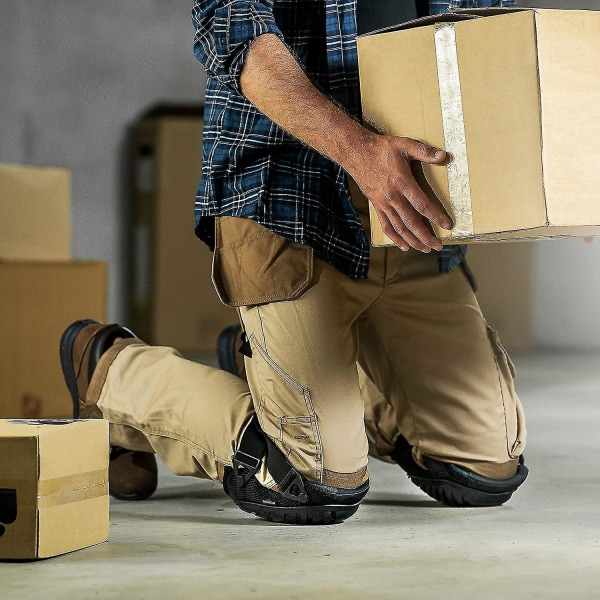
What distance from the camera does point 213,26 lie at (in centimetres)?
157

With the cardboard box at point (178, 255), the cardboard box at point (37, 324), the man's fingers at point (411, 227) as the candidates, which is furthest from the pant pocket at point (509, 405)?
the cardboard box at point (178, 255)

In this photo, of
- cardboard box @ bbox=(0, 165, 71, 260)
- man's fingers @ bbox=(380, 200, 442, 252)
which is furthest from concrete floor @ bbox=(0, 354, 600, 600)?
cardboard box @ bbox=(0, 165, 71, 260)

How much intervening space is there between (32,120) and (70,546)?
13.7ft

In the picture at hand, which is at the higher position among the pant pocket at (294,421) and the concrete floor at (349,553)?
the pant pocket at (294,421)

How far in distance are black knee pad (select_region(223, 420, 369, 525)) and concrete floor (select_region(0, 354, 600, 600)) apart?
0.03 meters

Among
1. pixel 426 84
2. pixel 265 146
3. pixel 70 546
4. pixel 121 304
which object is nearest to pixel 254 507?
pixel 70 546

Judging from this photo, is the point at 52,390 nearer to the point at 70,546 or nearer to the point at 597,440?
the point at 597,440

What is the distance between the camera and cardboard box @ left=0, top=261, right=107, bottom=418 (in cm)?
292

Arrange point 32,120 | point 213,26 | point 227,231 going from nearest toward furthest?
point 213,26 < point 227,231 < point 32,120

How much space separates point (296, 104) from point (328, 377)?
427 mm

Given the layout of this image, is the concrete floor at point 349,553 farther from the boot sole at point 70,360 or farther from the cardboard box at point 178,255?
the cardboard box at point 178,255

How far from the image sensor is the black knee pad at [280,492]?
161cm

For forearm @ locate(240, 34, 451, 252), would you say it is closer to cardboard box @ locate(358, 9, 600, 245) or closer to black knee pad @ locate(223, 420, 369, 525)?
cardboard box @ locate(358, 9, 600, 245)

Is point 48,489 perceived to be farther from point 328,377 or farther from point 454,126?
point 454,126
